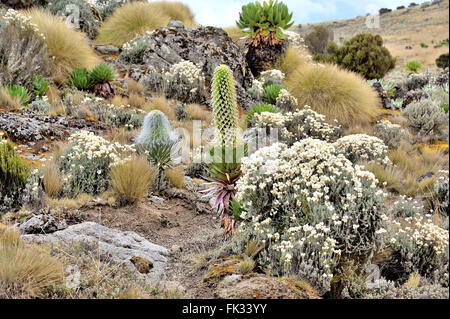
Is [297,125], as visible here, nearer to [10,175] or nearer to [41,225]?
[10,175]

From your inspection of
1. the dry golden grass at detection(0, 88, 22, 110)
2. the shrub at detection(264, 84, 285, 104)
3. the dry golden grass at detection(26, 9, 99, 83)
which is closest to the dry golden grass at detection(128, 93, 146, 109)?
the dry golden grass at detection(26, 9, 99, 83)

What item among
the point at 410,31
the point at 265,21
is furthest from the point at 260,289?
the point at 410,31

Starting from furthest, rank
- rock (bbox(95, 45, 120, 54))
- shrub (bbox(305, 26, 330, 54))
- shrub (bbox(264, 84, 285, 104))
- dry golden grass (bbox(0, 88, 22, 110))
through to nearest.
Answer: shrub (bbox(305, 26, 330, 54)), rock (bbox(95, 45, 120, 54)), shrub (bbox(264, 84, 285, 104)), dry golden grass (bbox(0, 88, 22, 110))

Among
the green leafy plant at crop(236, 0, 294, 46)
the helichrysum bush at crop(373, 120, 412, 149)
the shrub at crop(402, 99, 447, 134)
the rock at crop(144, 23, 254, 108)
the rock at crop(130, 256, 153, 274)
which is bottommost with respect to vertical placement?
the rock at crop(130, 256, 153, 274)

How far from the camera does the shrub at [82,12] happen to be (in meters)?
14.6

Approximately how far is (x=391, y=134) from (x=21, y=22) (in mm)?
9157

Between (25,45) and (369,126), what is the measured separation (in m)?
8.58

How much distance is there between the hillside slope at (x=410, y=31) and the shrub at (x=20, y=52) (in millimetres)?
28510

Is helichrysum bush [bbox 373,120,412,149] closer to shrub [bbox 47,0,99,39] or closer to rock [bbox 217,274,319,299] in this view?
rock [bbox 217,274,319,299]

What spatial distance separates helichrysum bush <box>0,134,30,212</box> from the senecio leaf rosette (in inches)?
97.0

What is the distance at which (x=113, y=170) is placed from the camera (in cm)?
509

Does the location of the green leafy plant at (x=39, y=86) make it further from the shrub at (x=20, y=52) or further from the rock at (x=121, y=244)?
the rock at (x=121, y=244)

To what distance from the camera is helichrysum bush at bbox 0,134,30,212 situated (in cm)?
450
